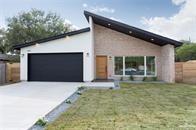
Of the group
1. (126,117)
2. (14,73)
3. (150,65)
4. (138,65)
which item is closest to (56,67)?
(14,73)

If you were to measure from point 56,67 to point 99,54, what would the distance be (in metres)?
3.77

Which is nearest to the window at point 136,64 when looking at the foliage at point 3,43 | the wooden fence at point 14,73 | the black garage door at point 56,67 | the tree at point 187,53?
the black garage door at point 56,67

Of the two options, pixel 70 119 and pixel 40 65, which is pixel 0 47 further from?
pixel 70 119

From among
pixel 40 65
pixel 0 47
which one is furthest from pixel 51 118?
pixel 0 47

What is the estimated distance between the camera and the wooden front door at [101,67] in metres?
20.2

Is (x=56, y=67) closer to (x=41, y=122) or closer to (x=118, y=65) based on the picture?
(x=118, y=65)

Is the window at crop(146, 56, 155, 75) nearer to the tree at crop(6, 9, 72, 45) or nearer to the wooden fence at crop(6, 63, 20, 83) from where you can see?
the wooden fence at crop(6, 63, 20, 83)

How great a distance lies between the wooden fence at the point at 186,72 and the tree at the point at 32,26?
20230mm

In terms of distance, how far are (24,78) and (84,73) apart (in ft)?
16.0

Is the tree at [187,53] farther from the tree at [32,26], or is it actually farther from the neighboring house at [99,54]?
the tree at [32,26]

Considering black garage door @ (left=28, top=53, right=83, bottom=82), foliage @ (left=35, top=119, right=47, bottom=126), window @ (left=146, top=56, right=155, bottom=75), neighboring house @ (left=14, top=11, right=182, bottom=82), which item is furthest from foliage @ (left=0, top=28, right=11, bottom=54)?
foliage @ (left=35, top=119, right=47, bottom=126)

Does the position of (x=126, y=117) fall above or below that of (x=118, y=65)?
below

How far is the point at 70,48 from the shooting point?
60.2ft

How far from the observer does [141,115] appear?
22.5 feet
